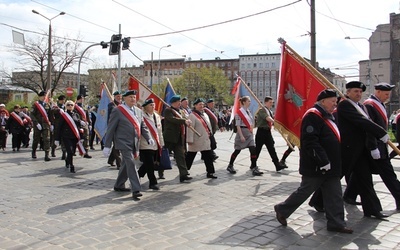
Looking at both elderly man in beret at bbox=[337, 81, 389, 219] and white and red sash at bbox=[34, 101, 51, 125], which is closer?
elderly man in beret at bbox=[337, 81, 389, 219]

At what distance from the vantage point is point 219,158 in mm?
12578

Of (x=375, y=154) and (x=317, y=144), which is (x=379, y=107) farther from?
(x=317, y=144)

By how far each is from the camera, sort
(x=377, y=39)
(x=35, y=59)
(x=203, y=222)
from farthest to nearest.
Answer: (x=377, y=39) < (x=35, y=59) < (x=203, y=222)

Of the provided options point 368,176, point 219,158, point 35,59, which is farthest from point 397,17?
point 368,176

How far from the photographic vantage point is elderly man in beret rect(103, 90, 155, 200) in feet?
22.5

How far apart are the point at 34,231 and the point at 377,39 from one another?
250 feet

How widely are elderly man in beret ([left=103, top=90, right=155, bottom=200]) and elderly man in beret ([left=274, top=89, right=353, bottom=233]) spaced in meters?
2.81

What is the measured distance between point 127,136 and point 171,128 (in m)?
1.51

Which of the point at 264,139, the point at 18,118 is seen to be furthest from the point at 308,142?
the point at 18,118

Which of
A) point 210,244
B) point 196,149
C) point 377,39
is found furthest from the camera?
point 377,39

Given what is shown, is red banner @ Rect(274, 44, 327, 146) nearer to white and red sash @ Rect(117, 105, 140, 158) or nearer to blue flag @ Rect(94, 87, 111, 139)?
white and red sash @ Rect(117, 105, 140, 158)

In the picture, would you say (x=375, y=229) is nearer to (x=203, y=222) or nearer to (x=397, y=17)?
(x=203, y=222)

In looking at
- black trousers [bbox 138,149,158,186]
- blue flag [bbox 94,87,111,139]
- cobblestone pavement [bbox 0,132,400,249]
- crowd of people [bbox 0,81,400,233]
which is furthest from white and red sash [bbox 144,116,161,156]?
blue flag [bbox 94,87,111,139]

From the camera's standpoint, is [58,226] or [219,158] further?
[219,158]
